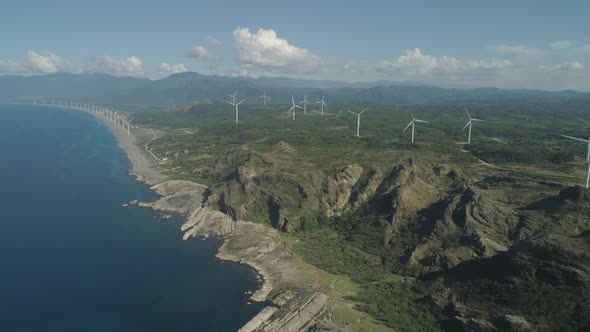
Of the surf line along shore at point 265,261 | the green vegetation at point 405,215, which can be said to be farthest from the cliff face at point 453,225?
the surf line along shore at point 265,261

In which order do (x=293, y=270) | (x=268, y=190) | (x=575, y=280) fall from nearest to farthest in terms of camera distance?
(x=575, y=280)
(x=293, y=270)
(x=268, y=190)

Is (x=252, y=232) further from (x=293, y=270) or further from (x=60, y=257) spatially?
(x=60, y=257)

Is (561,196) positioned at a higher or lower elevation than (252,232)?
higher

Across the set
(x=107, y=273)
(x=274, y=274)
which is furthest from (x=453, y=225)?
(x=107, y=273)

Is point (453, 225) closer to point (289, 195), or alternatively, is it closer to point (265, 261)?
point (265, 261)

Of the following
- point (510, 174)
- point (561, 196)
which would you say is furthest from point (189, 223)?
point (510, 174)

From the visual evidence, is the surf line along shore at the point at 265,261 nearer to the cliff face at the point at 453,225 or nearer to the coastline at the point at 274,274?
the coastline at the point at 274,274

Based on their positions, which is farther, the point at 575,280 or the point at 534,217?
the point at 534,217
